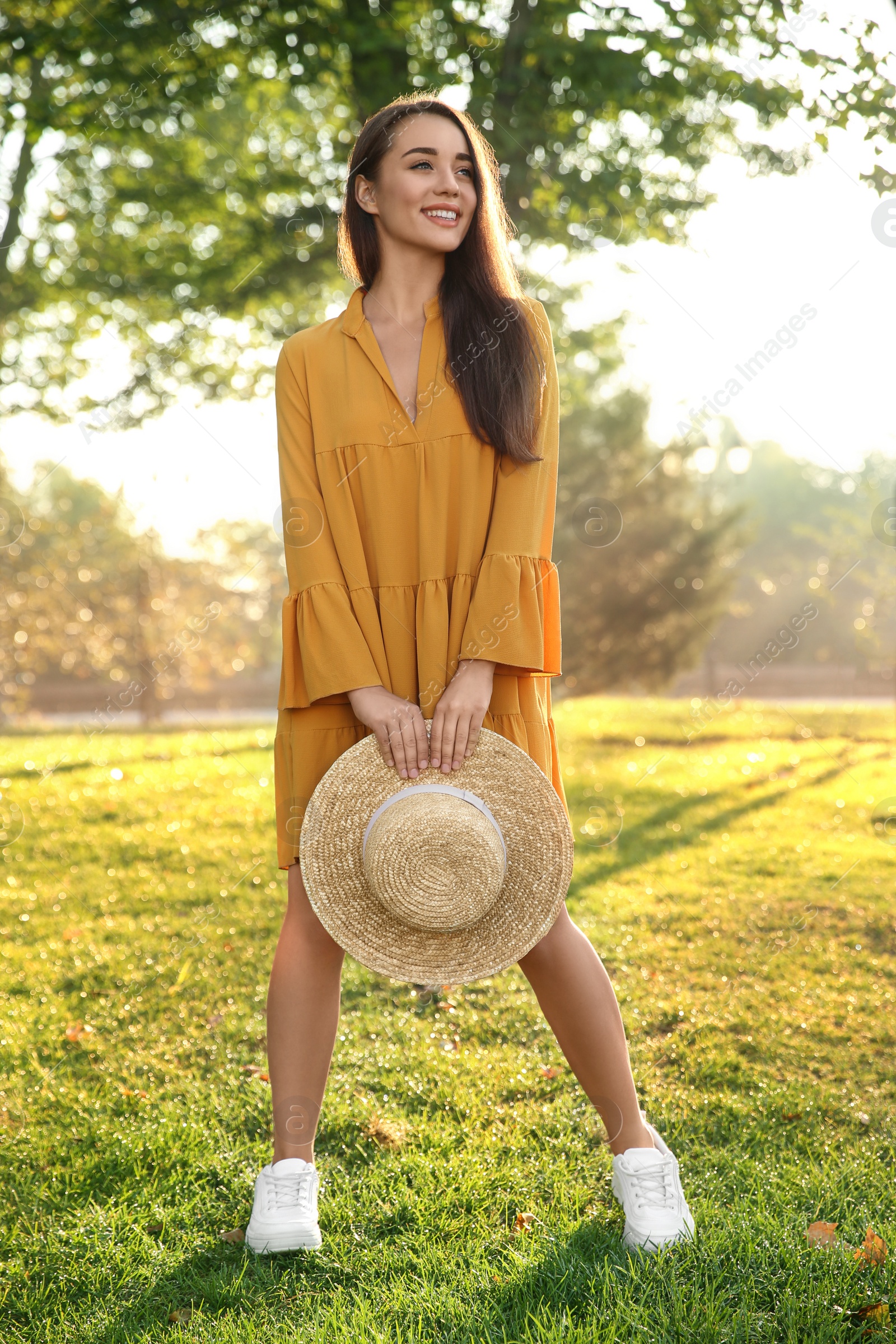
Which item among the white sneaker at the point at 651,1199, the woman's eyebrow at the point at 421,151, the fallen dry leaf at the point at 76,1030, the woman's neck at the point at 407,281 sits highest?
the woman's eyebrow at the point at 421,151

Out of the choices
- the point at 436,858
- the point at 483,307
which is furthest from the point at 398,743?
the point at 483,307

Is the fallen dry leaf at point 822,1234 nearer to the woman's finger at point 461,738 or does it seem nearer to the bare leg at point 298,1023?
the bare leg at point 298,1023

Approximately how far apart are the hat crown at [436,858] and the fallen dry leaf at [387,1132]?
1.02 m

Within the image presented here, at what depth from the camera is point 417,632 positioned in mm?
2244

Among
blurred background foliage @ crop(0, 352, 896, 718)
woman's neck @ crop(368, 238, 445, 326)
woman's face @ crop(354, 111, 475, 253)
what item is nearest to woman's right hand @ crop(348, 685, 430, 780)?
woman's neck @ crop(368, 238, 445, 326)

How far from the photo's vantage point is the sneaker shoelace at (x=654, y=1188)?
219 centimetres

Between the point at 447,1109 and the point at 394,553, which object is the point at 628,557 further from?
the point at 394,553

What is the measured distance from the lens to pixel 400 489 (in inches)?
89.3

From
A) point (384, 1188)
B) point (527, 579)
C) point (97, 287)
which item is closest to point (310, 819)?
point (527, 579)

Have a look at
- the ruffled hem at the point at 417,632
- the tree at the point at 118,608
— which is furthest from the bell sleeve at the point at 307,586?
the tree at the point at 118,608

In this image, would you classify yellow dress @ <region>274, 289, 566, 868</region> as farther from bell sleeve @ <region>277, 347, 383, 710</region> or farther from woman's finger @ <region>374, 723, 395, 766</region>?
woman's finger @ <region>374, 723, 395, 766</region>

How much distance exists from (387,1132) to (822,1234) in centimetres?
119

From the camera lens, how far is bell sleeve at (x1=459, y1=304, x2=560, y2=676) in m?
2.16

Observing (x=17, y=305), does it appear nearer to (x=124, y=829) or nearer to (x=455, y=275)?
(x=124, y=829)
